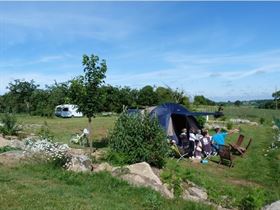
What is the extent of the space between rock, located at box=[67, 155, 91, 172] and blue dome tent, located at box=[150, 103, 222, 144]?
732cm

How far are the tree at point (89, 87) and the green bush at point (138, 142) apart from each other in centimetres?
347

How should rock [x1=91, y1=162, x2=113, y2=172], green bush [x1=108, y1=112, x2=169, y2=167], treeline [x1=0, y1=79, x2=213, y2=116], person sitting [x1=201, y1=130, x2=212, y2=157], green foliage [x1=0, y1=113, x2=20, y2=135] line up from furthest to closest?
treeline [x1=0, y1=79, x2=213, y2=116]
green foliage [x1=0, y1=113, x2=20, y2=135]
person sitting [x1=201, y1=130, x2=212, y2=157]
green bush [x1=108, y1=112, x2=169, y2=167]
rock [x1=91, y1=162, x2=113, y2=172]

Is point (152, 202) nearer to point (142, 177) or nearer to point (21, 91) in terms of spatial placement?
point (142, 177)

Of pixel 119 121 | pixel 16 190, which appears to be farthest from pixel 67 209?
pixel 119 121

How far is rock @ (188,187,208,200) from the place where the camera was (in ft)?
31.3

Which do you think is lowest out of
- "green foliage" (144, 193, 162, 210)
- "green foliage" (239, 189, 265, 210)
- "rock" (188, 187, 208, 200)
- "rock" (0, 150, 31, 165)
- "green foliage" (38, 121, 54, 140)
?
"rock" (188, 187, 208, 200)

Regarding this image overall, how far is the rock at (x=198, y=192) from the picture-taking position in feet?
31.3

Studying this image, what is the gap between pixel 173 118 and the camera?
61.9 feet

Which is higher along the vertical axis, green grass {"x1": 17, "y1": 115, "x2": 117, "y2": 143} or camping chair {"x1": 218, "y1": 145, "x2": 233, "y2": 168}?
green grass {"x1": 17, "y1": 115, "x2": 117, "y2": 143}

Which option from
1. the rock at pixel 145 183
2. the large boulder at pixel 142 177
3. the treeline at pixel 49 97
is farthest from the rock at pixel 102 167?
the treeline at pixel 49 97

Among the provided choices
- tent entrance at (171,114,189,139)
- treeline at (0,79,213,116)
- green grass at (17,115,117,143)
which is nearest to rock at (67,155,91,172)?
green grass at (17,115,117,143)

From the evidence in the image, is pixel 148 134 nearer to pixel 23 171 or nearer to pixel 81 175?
pixel 81 175

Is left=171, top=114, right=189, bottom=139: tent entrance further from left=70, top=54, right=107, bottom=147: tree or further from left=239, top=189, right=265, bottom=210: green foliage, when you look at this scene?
left=239, top=189, right=265, bottom=210: green foliage

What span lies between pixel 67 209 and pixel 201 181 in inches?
215
